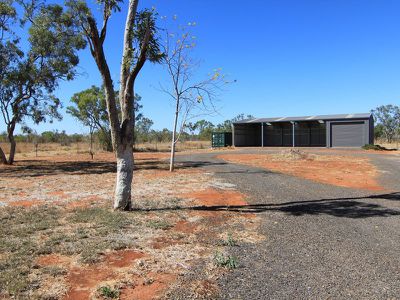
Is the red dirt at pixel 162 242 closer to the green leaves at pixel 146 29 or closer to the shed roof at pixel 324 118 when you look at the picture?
the green leaves at pixel 146 29

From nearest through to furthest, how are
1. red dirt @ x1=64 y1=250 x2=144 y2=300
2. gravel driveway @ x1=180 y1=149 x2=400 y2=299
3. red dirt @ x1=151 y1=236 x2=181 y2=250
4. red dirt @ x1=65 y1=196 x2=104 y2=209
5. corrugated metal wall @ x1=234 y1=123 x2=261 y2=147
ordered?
red dirt @ x1=64 y1=250 x2=144 y2=300 < gravel driveway @ x1=180 y1=149 x2=400 y2=299 < red dirt @ x1=151 y1=236 x2=181 y2=250 < red dirt @ x1=65 y1=196 x2=104 y2=209 < corrugated metal wall @ x1=234 y1=123 x2=261 y2=147

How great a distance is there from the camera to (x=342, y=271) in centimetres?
486

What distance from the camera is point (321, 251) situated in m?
5.70

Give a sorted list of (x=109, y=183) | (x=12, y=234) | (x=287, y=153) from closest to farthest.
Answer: (x=12, y=234) → (x=109, y=183) → (x=287, y=153)

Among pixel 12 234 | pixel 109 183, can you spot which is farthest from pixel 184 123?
pixel 12 234

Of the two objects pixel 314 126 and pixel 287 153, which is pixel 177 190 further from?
pixel 314 126

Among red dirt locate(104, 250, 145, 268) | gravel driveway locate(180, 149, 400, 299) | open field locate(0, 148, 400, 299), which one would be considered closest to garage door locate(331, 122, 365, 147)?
open field locate(0, 148, 400, 299)

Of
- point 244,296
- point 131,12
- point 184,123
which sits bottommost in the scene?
point 244,296

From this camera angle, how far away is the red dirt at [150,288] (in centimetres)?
410

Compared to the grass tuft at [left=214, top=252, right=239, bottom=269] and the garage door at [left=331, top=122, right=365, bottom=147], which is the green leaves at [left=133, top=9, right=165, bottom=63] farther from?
the garage door at [left=331, top=122, right=365, bottom=147]

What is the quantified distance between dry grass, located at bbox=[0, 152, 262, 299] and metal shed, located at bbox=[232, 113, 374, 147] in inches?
1359

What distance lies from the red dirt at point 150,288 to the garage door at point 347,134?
40840mm

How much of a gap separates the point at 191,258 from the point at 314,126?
4811 cm

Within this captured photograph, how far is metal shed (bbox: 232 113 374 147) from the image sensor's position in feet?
137
